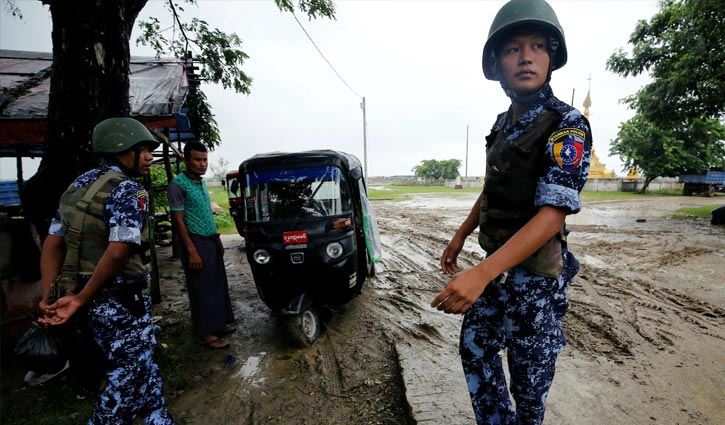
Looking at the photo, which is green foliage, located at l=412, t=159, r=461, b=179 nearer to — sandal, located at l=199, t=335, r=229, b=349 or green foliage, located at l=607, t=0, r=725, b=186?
green foliage, located at l=607, t=0, r=725, b=186

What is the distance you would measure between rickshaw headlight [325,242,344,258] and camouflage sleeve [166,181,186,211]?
60.4 inches

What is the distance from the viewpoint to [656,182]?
1204 inches

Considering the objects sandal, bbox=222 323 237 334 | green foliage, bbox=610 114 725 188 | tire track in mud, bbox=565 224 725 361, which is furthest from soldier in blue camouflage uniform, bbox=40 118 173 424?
green foliage, bbox=610 114 725 188

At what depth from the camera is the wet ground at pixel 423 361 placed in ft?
7.68

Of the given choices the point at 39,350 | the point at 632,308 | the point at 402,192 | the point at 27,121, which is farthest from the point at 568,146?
the point at 402,192

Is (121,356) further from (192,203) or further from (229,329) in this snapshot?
(229,329)

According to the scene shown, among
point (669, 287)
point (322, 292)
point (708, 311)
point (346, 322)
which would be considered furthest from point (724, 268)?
point (322, 292)

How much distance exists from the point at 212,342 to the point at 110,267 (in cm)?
222

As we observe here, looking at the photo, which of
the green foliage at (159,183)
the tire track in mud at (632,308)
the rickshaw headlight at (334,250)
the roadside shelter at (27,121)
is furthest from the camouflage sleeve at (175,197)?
the green foliage at (159,183)

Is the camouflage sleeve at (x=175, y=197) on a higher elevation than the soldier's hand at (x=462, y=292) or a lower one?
higher

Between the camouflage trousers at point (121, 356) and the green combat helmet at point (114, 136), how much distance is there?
0.86m

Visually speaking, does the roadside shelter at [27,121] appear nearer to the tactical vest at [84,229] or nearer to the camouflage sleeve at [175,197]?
the camouflage sleeve at [175,197]

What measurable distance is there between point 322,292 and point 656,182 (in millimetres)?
39596

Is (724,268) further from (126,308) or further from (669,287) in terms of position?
(126,308)
